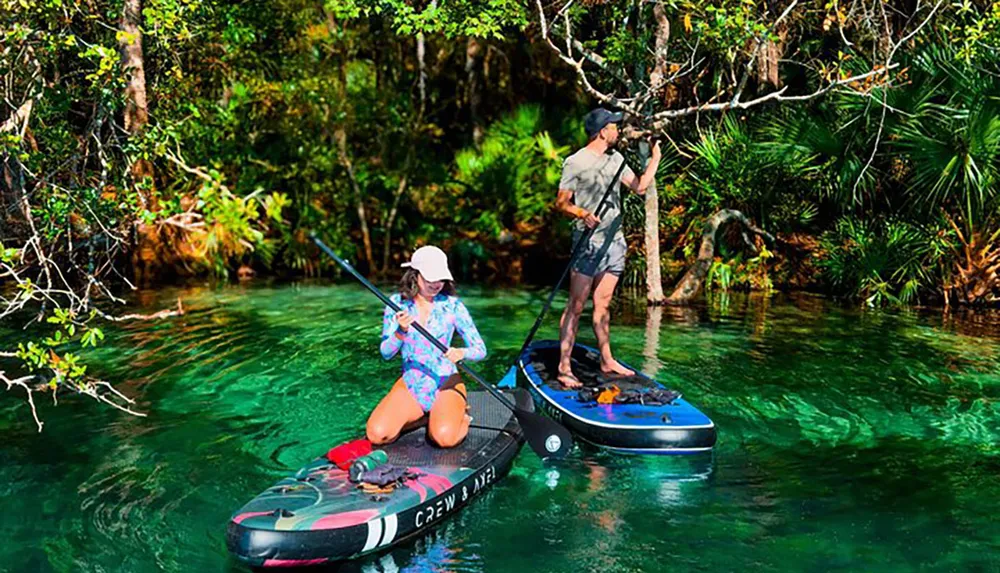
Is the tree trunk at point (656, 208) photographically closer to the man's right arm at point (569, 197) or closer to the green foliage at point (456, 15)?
the green foliage at point (456, 15)

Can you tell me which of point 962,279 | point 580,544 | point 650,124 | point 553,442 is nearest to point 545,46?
point 650,124

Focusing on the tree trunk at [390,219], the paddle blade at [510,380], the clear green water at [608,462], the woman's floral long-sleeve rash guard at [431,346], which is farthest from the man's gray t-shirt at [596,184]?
the tree trunk at [390,219]

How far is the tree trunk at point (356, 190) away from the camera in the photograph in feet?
56.6

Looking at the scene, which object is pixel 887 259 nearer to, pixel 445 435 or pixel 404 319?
pixel 445 435

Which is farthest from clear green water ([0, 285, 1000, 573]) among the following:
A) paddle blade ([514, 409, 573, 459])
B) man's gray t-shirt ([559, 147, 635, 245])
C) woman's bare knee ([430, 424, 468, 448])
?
man's gray t-shirt ([559, 147, 635, 245])

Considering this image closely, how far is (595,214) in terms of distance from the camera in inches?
325

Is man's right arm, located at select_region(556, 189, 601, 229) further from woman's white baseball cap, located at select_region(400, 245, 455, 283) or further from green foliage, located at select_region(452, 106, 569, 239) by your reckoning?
green foliage, located at select_region(452, 106, 569, 239)

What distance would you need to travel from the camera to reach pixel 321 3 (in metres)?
16.3

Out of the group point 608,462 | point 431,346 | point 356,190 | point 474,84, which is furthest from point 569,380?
point 474,84

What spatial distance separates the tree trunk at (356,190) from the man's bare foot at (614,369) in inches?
371

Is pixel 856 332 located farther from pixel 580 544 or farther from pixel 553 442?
pixel 580 544

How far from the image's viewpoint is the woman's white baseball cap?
6500 millimetres

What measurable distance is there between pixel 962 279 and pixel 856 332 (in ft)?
9.20

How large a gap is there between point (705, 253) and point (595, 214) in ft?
23.9
